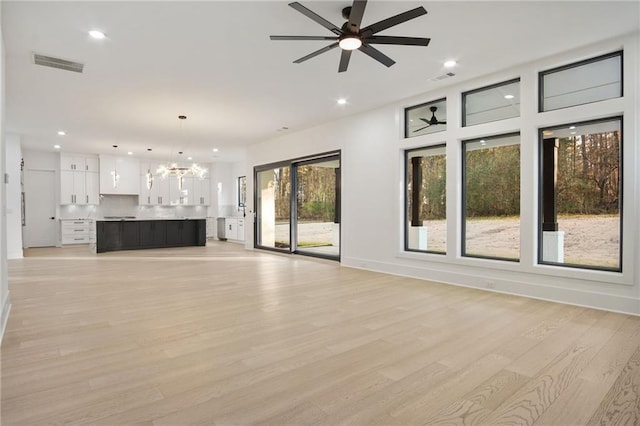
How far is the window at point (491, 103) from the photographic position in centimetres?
498

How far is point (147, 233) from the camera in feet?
34.7

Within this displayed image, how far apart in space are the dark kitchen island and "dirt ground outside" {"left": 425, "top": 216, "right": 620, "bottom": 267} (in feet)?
28.1

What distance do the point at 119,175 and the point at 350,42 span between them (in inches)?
435

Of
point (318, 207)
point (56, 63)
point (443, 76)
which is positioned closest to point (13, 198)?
point (56, 63)

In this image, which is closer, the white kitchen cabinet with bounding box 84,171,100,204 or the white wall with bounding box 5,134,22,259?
the white wall with bounding box 5,134,22,259

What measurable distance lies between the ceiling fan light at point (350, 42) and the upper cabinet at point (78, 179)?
444 inches

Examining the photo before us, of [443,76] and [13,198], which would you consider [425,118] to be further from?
[13,198]

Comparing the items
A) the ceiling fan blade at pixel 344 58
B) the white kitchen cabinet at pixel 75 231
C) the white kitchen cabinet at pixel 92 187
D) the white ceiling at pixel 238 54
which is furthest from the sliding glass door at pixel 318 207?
the white kitchen cabinet at pixel 92 187

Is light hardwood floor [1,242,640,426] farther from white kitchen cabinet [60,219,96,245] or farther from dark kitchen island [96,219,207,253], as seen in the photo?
white kitchen cabinet [60,219,96,245]

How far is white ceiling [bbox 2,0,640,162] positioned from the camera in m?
3.48

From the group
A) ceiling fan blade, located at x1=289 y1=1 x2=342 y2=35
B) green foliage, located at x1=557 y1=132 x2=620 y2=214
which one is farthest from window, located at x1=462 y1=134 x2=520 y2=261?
ceiling fan blade, located at x1=289 y1=1 x2=342 y2=35

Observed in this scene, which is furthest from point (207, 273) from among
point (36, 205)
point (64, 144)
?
point (36, 205)

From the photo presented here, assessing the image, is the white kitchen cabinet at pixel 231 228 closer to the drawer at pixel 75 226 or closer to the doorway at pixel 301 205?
the doorway at pixel 301 205

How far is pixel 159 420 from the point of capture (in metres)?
1.91
